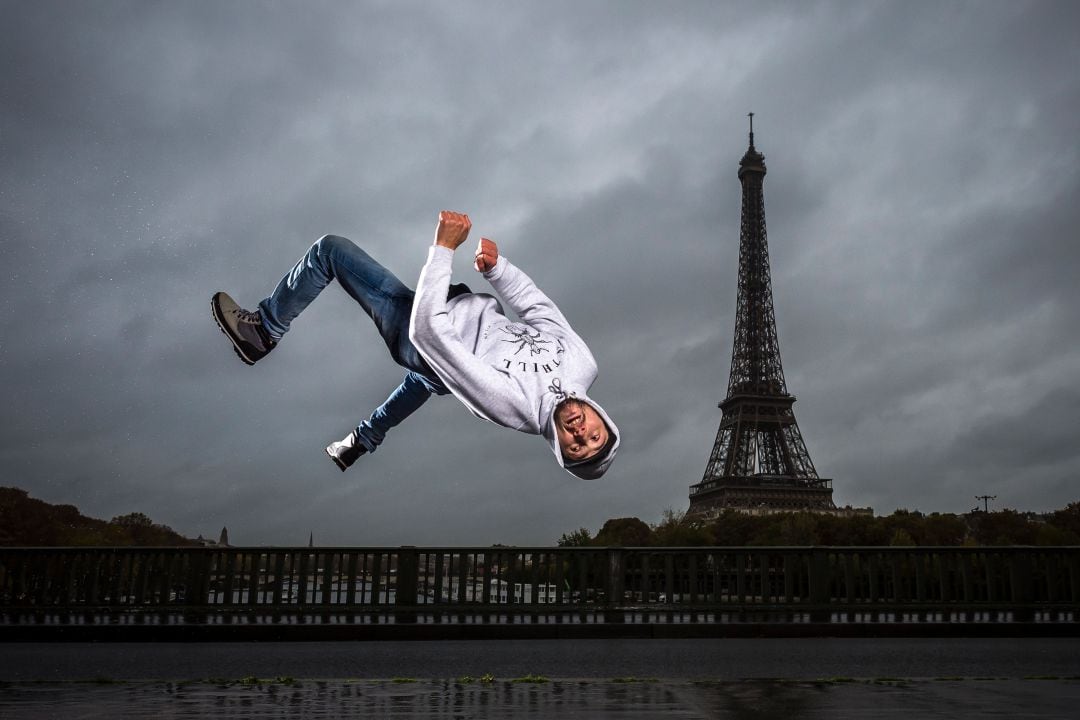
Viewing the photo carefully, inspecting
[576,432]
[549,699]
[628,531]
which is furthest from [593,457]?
[628,531]

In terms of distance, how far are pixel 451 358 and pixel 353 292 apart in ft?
4.47

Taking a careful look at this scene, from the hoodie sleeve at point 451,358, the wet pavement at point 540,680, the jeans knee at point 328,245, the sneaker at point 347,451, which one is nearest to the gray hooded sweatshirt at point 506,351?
the hoodie sleeve at point 451,358

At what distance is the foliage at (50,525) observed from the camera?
70.2 ft

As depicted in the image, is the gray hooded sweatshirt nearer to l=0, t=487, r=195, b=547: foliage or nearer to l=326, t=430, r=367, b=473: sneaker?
l=326, t=430, r=367, b=473: sneaker

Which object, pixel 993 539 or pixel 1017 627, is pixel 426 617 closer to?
pixel 1017 627

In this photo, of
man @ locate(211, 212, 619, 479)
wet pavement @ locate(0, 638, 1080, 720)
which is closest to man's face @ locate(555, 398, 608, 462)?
man @ locate(211, 212, 619, 479)

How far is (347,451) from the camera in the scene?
33.0ft

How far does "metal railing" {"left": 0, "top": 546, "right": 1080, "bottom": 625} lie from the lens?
10.3m

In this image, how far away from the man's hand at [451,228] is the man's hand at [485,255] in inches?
27.0

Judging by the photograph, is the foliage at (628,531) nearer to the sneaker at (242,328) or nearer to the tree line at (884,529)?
the tree line at (884,529)

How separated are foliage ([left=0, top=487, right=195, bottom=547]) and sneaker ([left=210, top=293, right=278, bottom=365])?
12769 mm

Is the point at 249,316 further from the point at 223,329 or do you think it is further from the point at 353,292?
the point at 353,292

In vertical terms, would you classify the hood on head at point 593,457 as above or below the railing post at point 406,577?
above

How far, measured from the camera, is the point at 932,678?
5676 mm
